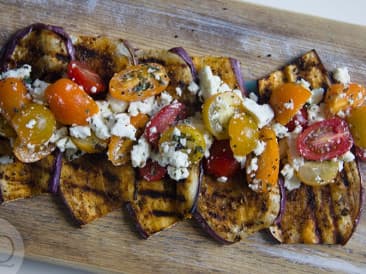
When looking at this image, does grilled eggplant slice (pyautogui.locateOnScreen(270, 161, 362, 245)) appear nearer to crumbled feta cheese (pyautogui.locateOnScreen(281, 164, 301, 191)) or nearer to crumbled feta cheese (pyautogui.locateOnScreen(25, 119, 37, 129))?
crumbled feta cheese (pyautogui.locateOnScreen(281, 164, 301, 191))

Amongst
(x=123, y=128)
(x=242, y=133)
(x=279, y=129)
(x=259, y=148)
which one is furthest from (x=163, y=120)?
(x=279, y=129)

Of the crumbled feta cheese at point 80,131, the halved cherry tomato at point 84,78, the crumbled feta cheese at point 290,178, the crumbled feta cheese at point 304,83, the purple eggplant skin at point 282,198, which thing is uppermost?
the crumbled feta cheese at point 304,83

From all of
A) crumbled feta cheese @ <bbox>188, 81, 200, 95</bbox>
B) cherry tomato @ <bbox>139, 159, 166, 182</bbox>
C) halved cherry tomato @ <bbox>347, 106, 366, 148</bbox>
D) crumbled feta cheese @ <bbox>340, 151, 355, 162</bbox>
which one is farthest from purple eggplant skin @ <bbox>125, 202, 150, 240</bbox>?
halved cherry tomato @ <bbox>347, 106, 366, 148</bbox>

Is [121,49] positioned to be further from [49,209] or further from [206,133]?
[49,209]

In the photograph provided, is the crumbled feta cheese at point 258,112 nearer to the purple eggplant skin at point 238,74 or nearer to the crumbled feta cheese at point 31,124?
the purple eggplant skin at point 238,74

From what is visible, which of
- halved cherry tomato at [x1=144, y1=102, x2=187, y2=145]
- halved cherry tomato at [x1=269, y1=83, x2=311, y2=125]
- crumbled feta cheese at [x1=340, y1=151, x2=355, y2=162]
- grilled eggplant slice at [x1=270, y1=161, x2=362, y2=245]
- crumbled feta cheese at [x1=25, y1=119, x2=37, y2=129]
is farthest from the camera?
grilled eggplant slice at [x1=270, y1=161, x2=362, y2=245]

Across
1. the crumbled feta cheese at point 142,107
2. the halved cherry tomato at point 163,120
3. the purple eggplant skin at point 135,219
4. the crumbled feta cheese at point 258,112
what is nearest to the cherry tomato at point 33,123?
the crumbled feta cheese at point 142,107

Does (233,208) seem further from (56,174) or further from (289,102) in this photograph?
(56,174)
